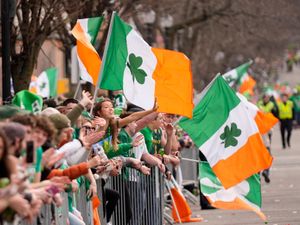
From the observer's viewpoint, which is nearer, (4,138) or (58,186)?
(4,138)

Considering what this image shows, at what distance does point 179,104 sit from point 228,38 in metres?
40.3

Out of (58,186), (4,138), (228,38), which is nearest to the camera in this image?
(4,138)

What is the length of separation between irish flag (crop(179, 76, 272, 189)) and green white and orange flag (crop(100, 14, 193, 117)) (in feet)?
2.97

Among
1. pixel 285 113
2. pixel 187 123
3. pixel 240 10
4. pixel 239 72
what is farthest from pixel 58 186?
pixel 285 113

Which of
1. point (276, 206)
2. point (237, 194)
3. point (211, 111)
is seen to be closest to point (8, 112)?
point (237, 194)

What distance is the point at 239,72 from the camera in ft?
104

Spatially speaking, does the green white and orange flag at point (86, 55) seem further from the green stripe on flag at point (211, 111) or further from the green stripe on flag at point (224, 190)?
the green stripe on flag at point (224, 190)

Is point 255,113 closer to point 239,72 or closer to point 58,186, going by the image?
point 239,72

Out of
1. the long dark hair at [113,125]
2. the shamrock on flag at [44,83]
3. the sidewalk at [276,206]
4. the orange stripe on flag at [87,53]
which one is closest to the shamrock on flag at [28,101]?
the long dark hair at [113,125]

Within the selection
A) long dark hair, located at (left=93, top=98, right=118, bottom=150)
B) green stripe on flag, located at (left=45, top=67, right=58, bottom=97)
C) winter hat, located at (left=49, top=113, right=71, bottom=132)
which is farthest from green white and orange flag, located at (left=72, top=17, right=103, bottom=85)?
green stripe on flag, located at (left=45, top=67, right=58, bottom=97)

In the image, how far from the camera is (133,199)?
14.6 meters

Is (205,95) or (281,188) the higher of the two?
(205,95)

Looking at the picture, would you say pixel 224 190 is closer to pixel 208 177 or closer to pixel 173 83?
pixel 208 177

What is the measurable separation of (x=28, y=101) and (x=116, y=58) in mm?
3568
